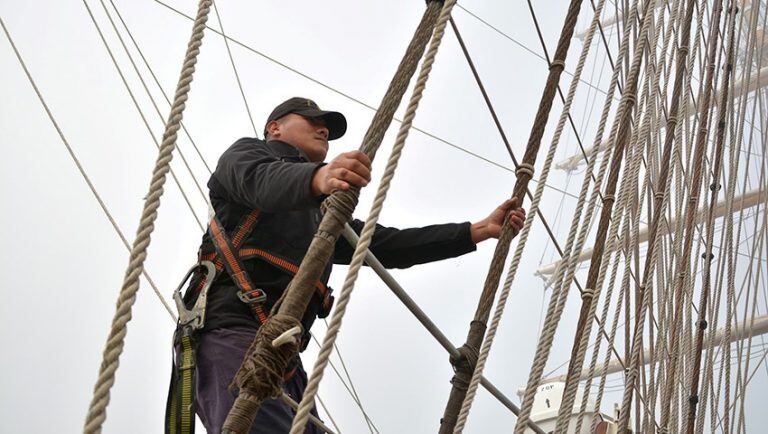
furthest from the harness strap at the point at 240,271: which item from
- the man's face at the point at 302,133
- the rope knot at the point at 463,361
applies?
the rope knot at the point at 463,361

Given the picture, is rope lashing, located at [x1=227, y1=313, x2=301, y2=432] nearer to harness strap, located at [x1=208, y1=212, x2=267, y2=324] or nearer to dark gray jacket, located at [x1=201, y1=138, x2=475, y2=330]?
dark gray jacket, located at [x1=201, y1=138, x2=475, y2=330]

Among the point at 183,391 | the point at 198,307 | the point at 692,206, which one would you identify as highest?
the point at 692,206

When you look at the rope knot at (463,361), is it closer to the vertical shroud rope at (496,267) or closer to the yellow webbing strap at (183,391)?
the vertical shroud rope at (496,267)

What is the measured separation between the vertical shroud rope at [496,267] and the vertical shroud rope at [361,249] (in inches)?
14.7

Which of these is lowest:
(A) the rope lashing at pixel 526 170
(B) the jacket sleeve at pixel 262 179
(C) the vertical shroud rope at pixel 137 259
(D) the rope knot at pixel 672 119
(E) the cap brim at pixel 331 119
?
(C) the vertical shroud rope at pixel 137 259

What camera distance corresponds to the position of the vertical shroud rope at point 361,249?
84 cm

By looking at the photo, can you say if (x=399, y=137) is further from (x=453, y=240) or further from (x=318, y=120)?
(x=453, y=240)

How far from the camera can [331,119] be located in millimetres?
1562

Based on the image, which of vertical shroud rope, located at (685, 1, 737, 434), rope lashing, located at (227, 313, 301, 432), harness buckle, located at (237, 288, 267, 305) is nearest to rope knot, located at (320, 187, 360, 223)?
rope lashing, located at (227, 313, 301, 432)

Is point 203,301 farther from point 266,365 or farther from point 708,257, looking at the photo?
point 708,257

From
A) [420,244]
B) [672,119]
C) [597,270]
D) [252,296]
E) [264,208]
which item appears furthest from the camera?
[672,119]

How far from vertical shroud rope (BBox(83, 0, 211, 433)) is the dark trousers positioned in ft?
1.67

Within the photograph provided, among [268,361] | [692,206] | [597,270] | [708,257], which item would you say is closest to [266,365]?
[268,361]

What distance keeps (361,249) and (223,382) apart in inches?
18.5
